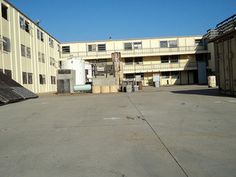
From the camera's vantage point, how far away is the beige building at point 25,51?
99.5 ft

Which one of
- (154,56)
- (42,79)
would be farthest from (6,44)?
(154,56)

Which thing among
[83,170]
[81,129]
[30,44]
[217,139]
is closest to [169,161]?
[83,170]

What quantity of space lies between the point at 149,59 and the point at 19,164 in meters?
52.4

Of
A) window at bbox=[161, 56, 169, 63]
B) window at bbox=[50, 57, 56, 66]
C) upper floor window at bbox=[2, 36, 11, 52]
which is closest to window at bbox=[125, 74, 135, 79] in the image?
window at bbox=[161, 56, 169, 63]

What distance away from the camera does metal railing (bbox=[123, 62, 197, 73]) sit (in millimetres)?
55531

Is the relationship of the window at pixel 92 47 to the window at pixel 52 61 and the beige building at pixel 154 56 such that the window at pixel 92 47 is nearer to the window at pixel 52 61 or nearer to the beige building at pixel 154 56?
the beige building at pixel 154 56

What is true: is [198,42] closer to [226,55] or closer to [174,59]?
[174,59]

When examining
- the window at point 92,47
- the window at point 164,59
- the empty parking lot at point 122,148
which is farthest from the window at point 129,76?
the empty parking lot at point 122,148

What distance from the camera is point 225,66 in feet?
68.3

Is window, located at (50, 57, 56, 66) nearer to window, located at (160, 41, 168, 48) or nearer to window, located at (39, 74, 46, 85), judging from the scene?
window, located at (39, 74, 46, 85)

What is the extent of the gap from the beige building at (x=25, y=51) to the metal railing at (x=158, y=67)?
14.9m

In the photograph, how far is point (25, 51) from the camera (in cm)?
3569

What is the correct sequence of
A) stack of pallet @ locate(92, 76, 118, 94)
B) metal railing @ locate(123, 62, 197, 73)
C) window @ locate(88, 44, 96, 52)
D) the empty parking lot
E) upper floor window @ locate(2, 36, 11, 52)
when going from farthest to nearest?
window @ locate(88, 44, 96, 52), metal railing @ locate(123, 62, 197, 73), stack of pallet @ locate(92, 76, 118, 94), upper floor window @ locate(2, 36, 11, 52), the empty parking lot

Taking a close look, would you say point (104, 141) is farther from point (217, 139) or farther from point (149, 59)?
point (149, 59)
